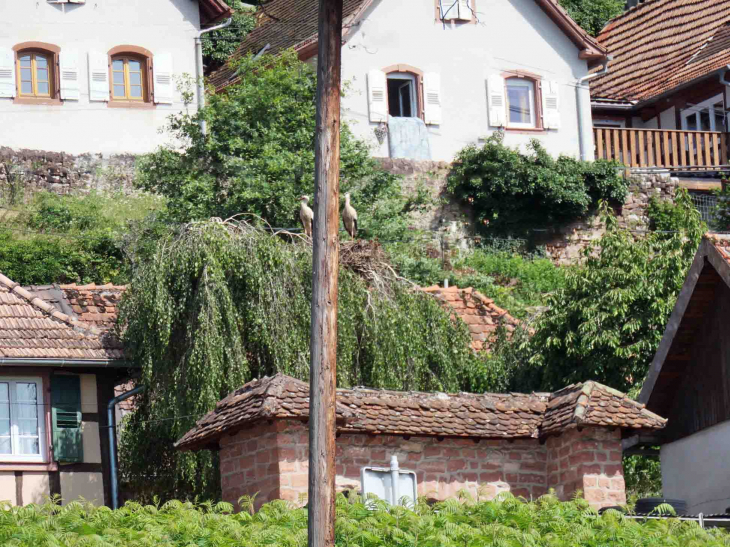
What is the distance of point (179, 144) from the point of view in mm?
33219

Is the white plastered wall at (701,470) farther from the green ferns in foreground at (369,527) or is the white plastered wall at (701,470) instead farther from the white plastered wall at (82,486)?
the white plastered wall at (82,486)

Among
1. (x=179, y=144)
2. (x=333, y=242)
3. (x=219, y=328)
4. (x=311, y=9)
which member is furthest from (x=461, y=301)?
(x=333, y=242)

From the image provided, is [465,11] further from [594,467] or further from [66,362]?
[594,467]

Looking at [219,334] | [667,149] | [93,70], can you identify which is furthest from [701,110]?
[219,334]

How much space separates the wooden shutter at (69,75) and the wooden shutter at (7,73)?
0.98m

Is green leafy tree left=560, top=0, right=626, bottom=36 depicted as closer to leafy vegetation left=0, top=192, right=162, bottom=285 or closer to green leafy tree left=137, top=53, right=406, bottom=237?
green leafy tree left=137, top=53, right=406, bottom=237

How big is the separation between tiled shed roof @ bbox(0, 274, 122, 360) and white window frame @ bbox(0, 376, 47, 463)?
52 centimetres

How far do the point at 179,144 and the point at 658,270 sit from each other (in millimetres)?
13362

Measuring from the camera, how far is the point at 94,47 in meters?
33.4

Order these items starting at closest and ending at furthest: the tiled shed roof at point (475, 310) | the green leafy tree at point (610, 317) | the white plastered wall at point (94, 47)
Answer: the green leafy tree at point (610, 317) → the tiled shed roof at point (475, 310) → the white plastered wall at point (94, 47)

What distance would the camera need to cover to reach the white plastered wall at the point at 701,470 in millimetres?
18562

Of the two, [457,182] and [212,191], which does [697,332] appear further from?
[457,182]

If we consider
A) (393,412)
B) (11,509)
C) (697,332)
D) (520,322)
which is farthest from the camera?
(520,322)

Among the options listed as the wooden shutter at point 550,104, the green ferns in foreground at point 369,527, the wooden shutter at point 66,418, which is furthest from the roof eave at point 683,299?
the wooden shutter at point 550,104
